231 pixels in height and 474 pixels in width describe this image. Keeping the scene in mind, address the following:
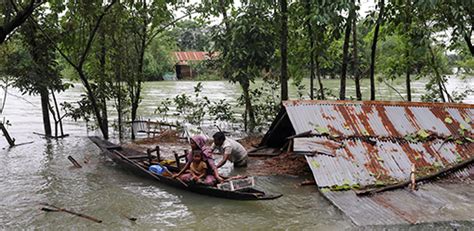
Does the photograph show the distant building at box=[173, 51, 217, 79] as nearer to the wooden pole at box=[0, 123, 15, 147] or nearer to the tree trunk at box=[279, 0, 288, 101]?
the wooden pole at box=[0, 123, 15, 147]

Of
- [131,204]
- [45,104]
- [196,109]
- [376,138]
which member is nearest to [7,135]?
[45,104]

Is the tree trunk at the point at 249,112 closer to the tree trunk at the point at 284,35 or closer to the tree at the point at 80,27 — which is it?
the tree trunk at the point at 284,35

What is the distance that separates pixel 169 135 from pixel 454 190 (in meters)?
9.41

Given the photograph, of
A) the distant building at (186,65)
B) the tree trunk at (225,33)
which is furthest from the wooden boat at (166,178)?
the distant building at (186,65)

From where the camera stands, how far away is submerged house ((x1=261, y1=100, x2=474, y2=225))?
666 cm

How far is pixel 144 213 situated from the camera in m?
7.32

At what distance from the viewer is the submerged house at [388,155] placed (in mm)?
6659

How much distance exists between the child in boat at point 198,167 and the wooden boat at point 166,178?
0.76 ft

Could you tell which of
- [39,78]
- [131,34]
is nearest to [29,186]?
[39,78]

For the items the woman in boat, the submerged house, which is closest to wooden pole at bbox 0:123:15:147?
the woman in boat

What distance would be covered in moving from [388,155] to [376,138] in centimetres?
46

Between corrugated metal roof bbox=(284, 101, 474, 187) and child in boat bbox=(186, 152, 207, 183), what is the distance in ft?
5.83

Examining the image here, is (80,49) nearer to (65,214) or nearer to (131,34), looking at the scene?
(131,34)

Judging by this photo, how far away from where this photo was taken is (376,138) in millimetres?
8625
